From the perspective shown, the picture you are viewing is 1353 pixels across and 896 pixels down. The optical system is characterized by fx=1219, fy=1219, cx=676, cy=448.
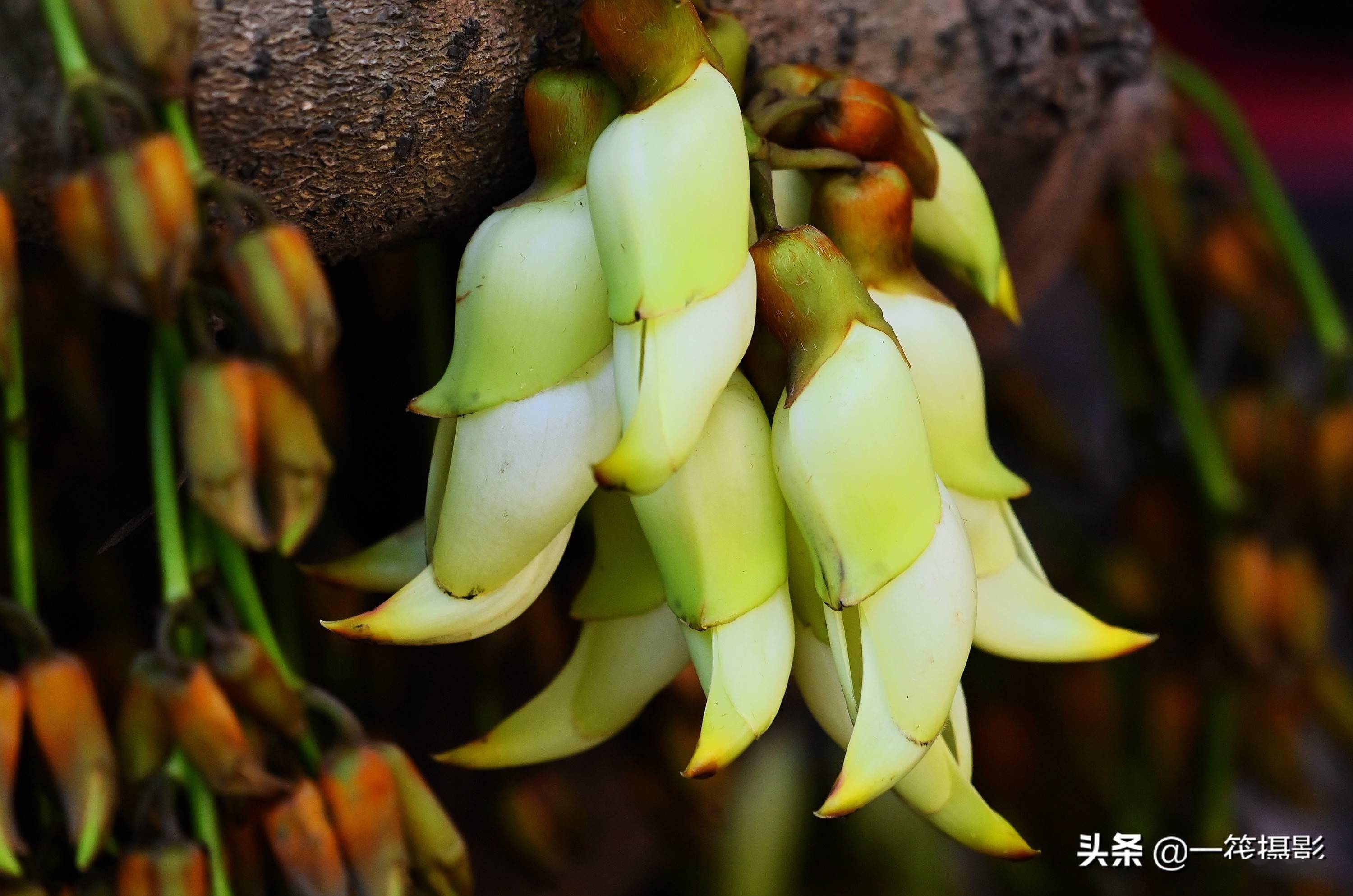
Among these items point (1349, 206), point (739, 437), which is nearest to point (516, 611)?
point (739, 437)

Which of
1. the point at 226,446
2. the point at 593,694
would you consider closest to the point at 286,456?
the point at 226,446

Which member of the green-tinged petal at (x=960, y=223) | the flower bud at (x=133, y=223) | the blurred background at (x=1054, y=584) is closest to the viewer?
the flower bud at (x=133, y=223)

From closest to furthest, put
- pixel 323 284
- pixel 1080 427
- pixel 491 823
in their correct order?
pixel 323 284
pixel 491 823
pixel 1080 427

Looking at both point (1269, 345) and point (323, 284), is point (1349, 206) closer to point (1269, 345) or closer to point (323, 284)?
point (1269, 345)

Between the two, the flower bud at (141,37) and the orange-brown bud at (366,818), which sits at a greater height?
the flower bud at (141,37)

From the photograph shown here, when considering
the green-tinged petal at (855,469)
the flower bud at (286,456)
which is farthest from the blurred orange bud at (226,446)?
the green-tinged petal at (855,469)

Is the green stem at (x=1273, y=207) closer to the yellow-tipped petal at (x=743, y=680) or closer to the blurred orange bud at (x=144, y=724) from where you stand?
the yellow-tipped petal at (x=743, y=680)

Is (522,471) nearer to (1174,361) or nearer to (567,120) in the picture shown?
(567,120)
